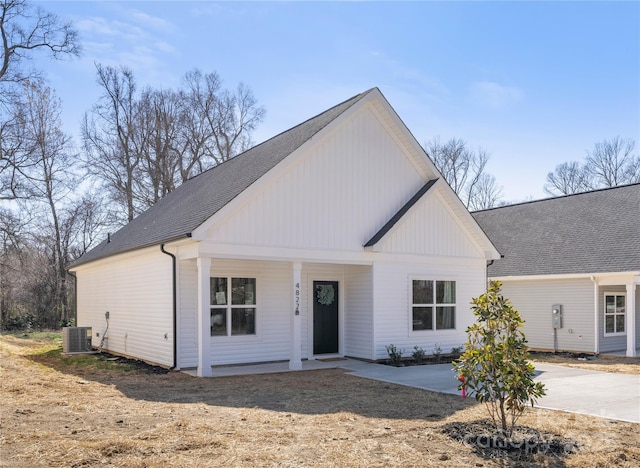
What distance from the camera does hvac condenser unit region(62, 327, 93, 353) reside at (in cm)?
1812

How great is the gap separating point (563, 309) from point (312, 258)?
10244mm

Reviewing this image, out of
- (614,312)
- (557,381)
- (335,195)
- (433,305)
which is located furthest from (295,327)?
(614,312)

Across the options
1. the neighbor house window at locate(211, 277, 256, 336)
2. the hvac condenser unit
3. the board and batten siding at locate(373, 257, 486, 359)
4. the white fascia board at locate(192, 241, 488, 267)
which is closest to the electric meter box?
the board and batten siding at locate(373, 257, 486, 359)

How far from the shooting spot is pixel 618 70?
17922 mm

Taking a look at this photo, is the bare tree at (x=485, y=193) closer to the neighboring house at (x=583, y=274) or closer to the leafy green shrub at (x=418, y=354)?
the neighboring house at (x=583, y=274)

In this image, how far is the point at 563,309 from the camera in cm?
1994

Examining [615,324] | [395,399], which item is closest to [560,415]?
[395,399]

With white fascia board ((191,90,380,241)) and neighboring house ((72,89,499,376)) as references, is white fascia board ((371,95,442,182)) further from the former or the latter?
white fascia board ((191,90,380,241))

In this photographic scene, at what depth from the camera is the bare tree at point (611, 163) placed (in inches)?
1770

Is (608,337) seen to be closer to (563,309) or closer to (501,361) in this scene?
(563,309)

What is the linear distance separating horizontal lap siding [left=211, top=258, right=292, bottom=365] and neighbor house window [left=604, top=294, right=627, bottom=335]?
36.6 feet

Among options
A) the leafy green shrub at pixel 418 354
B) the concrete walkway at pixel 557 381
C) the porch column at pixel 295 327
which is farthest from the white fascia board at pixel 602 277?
the porch column at pixel 295 327

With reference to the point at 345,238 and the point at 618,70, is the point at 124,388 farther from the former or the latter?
the point at 618,70

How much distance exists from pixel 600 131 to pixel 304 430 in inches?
1727
